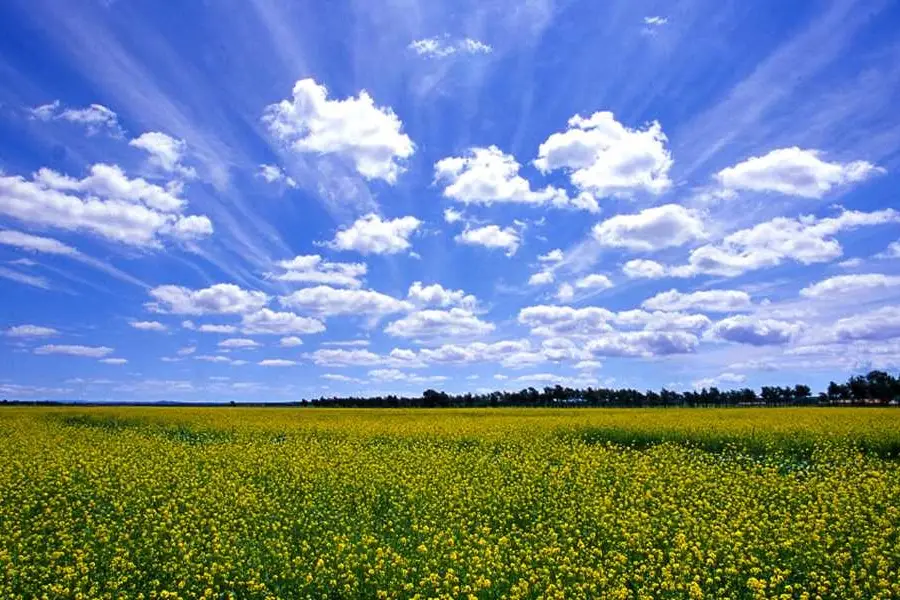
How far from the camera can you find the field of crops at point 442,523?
9539mm

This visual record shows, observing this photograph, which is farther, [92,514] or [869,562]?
[92,514]

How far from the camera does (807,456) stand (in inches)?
870

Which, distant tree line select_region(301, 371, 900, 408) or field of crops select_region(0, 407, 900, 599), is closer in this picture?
field of crops select_region(0, 407, 900, 599)

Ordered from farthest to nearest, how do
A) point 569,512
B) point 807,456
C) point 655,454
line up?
point 807,456 → point 655,454 → point 569,512

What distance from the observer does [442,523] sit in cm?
1255

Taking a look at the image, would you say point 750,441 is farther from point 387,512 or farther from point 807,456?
point 387,512

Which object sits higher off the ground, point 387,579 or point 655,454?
point 655,454

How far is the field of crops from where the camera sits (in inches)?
376

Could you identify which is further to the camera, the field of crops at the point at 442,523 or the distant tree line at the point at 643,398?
the distant tree line at the point at 643,398

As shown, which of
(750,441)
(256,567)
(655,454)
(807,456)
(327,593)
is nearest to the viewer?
(327,593)

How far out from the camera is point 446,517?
511 inches

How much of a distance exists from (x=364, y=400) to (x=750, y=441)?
303 ft

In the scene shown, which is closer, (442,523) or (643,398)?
(442,523)

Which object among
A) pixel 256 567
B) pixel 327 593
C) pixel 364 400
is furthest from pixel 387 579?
pixel 364 400
